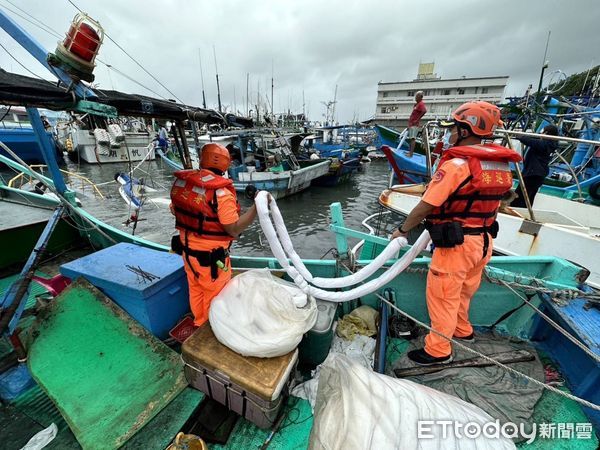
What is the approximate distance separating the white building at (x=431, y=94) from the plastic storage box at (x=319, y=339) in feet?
166

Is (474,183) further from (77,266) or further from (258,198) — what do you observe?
(77,266)

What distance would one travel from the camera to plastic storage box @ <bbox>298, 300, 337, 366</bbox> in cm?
243

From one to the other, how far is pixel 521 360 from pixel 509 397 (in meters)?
0.50

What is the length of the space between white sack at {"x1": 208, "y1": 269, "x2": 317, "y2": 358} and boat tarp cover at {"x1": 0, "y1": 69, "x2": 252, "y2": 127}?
5.64 ft

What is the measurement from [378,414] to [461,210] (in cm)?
177

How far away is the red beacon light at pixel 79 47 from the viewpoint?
165 cm

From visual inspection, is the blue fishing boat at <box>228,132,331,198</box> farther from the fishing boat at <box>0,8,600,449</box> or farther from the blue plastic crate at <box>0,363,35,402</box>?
the blue plastic crate at <box>0,363,35,402</box>

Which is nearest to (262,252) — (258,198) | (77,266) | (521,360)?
(77,266)

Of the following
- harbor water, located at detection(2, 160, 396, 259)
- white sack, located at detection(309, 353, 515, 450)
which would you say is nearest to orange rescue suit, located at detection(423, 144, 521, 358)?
white sack, located at detection(309, 353, 515, 450)

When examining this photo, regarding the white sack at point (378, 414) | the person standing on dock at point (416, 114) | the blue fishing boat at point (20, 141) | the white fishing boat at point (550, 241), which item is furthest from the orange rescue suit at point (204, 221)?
the blue fishing boat at point (20, 141)

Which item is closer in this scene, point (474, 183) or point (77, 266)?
point (474, 183)

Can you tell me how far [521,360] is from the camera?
2586 millimetres

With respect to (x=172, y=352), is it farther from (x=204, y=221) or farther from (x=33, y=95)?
(x=33, y=95)

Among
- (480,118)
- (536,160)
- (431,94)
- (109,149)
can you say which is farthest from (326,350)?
(431,94)
